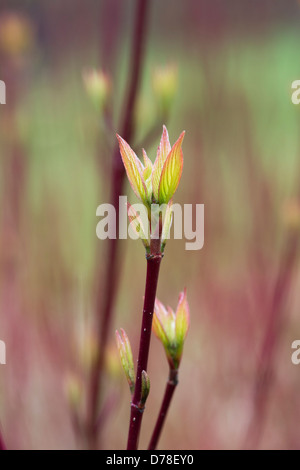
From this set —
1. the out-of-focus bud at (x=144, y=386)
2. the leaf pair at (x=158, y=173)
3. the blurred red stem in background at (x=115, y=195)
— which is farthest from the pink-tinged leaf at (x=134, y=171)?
the blurred red stem in background at (x=115, y=195)

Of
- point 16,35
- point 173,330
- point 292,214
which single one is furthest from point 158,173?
point 16,35

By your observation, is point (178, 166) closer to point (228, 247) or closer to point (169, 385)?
point (169, 385)

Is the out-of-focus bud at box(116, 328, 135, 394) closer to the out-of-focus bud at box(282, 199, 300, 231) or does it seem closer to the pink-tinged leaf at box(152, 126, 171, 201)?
the pink-tinged leaf at box(152, 126, 171, 201)

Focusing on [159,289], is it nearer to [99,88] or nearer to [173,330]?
[99,88]

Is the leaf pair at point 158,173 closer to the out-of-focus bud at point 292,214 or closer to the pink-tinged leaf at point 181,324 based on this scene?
the pink-tinged leaf at point 181,324

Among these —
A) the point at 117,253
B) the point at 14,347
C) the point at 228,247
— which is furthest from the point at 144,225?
the point at 228,247

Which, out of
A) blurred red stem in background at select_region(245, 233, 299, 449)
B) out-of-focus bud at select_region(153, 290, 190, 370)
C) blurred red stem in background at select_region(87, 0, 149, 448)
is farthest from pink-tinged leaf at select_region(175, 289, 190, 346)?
blurred red stem in background at select_region(245, 233, 299, 449)
